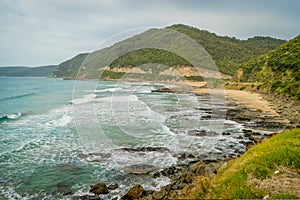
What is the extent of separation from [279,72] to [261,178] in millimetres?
55024

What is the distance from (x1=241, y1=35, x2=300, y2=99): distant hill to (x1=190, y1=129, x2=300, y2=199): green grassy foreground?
120 ft

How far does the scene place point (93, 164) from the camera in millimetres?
13172

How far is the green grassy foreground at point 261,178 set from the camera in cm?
502

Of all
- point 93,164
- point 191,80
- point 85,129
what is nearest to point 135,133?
point 85,129

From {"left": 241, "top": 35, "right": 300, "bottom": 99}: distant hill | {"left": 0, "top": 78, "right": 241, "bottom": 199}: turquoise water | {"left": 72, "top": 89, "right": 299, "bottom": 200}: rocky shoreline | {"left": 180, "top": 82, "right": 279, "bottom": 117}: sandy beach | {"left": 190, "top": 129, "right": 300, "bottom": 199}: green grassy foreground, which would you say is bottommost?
{"left": 0, "top": 78, "right": 241, "bottom": 199}: turquoise water

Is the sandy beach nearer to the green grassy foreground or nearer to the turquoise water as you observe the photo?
the turquoise water

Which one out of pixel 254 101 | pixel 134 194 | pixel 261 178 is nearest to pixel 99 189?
pixel 134 194

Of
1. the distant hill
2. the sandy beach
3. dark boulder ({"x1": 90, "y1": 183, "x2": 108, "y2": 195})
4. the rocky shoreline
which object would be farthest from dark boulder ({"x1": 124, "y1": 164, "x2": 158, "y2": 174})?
the distant hill

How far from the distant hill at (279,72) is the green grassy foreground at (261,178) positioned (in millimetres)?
36545

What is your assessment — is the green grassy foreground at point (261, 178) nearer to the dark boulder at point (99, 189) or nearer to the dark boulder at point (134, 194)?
the dark boulder at point (134, 194)

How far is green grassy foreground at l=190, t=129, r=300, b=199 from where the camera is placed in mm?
5016

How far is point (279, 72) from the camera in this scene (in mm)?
54156

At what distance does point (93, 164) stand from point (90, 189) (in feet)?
10.5

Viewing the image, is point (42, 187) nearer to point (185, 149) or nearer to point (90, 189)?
point (90, 189)
